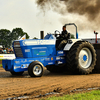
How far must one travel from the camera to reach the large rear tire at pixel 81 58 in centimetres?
896

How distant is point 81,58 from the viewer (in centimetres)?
939

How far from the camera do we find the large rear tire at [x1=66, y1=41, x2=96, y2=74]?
896 centimetres

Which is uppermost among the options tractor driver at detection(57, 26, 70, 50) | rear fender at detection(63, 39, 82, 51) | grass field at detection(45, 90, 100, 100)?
tractor driver at detection(57, 26, 70, 50)

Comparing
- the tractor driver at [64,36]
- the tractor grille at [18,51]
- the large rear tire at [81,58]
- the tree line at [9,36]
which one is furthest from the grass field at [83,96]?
the tree line at [9,36]

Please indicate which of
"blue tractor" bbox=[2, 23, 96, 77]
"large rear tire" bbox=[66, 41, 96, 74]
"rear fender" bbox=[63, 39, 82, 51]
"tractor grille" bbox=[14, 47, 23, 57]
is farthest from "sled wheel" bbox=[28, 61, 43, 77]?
"rear fender" bbox=[63, 39, 82, 51]

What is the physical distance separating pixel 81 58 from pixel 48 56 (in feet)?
5.02

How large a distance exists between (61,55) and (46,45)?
34.9 inches

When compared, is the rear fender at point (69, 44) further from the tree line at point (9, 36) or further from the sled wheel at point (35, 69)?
the tree line at point (9, 36)

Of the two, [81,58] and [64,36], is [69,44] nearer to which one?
[64,36]

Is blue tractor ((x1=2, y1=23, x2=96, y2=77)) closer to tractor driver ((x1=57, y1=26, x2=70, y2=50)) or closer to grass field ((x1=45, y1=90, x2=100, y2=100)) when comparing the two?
tractor driver ((x1=57, y1=26, x2=70, y2=50))

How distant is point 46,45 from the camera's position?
911 cm

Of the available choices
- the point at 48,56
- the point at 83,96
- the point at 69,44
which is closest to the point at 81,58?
the point at 69,44

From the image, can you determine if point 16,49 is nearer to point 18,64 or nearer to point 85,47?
point 18,64

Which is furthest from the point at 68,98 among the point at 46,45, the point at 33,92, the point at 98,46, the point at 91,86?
the point at 98,46
